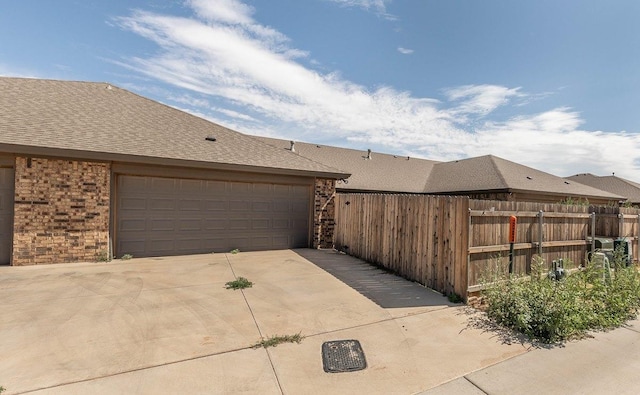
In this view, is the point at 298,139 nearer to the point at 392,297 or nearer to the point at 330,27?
the point at 330,27

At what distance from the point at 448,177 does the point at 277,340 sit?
1667 centimetres

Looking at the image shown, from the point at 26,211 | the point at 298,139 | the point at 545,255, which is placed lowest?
the point at 545,255

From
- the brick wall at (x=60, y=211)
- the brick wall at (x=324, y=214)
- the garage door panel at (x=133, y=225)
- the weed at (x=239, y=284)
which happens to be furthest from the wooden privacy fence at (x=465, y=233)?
the brick wall at (x=60, y=211)

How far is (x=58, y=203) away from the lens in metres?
7.02

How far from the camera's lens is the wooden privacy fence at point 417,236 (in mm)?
5090

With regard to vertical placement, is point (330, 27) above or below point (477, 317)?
above

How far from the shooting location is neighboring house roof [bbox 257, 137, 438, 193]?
1575 cm

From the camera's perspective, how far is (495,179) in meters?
13.9

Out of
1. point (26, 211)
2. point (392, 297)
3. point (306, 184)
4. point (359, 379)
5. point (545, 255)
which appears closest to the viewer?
point (359, 379)

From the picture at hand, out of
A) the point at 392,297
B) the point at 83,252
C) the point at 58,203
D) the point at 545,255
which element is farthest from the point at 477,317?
the point at 58,203

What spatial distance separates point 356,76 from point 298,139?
650cm

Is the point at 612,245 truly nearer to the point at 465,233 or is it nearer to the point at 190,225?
the point at 465,233

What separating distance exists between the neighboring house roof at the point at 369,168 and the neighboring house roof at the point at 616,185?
649 inches

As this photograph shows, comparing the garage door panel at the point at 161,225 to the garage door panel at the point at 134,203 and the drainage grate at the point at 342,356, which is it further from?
the drainage grate at the point at 342,356
